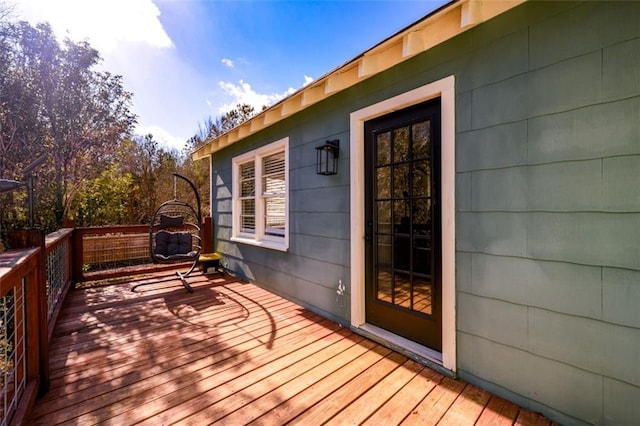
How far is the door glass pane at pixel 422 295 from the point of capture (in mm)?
2188

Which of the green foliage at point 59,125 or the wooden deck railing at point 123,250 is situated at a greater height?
the green foliage at point 59,125

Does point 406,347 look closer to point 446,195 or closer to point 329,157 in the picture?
point 446,195

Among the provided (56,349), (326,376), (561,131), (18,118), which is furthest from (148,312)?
(18,118)

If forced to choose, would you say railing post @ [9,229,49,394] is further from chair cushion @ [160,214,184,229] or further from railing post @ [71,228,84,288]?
railing post @ [71,228,84,288]

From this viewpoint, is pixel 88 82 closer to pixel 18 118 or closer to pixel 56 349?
pixel 18 118

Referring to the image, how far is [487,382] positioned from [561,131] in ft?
5.34

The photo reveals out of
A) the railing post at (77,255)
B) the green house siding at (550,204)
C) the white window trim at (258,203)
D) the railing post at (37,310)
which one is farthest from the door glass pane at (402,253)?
the railing post at (77,255)

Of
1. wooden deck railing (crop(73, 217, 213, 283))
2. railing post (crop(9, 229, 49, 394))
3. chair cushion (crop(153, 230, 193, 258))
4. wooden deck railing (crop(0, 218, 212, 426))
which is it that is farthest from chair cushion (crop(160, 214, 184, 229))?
railing post (crop(9, 229, 49, 394))

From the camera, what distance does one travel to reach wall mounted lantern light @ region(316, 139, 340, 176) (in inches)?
113

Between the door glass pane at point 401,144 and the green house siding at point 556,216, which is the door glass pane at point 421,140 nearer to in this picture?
the door glass pane at point 401,144

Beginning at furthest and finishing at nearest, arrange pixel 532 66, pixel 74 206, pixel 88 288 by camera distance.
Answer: pixel 74 206, pixel 88 288, pixel 532 66

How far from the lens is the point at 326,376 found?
6.43ft

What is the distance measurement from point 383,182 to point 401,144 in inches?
14.4

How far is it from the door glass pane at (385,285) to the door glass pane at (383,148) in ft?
3.30
